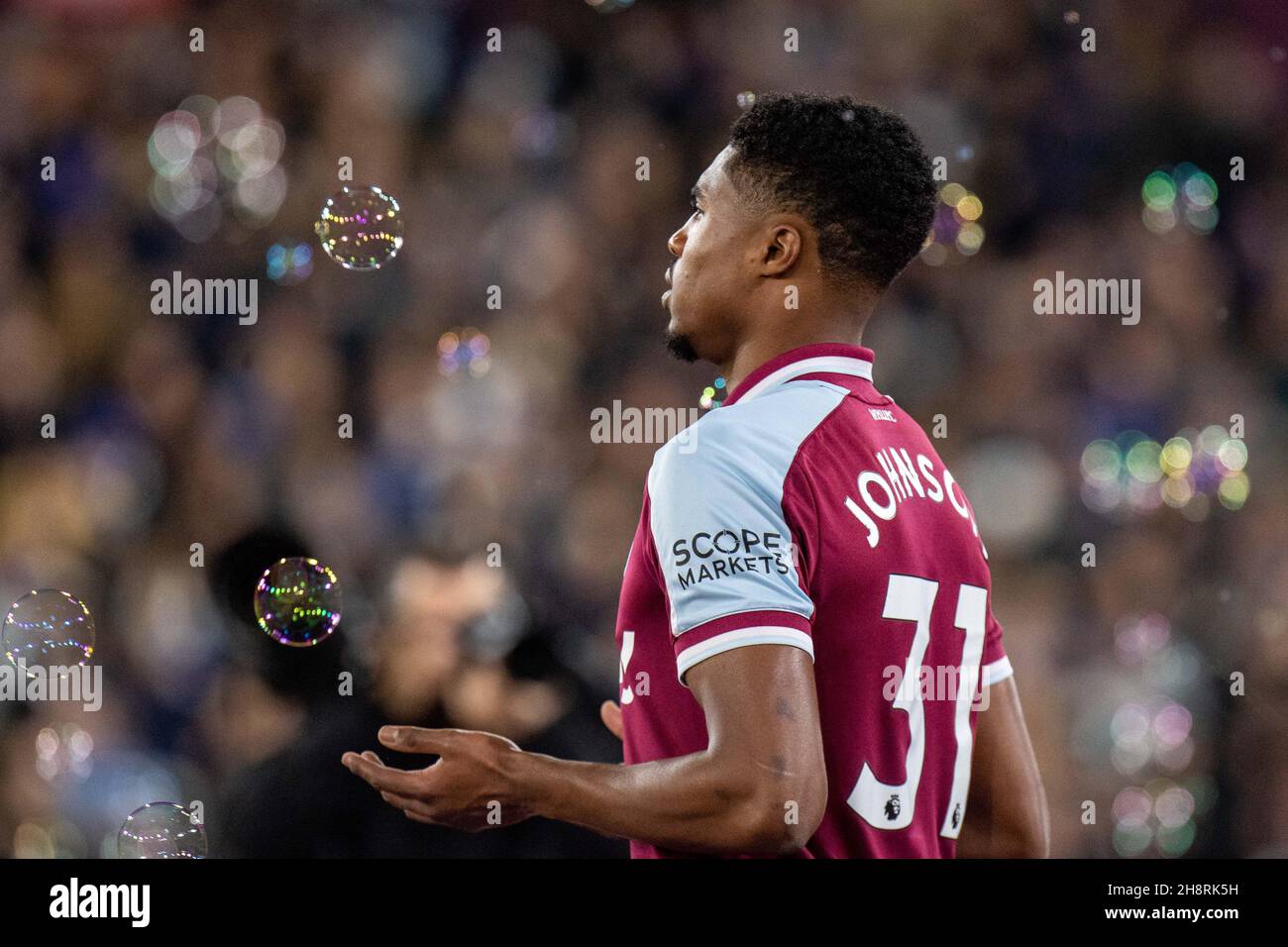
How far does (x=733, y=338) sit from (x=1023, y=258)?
277 cm

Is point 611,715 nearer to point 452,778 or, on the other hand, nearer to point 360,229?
point 452,778

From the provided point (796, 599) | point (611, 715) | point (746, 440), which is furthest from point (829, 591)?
point (611, 715)

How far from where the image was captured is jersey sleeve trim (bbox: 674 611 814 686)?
1536 millimetres

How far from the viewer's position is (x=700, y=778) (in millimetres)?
1498

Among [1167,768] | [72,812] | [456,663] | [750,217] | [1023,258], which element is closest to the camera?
[750,217]

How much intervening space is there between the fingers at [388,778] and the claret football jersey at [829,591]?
30cm

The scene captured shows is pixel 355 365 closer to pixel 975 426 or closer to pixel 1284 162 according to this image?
pixel 975 426

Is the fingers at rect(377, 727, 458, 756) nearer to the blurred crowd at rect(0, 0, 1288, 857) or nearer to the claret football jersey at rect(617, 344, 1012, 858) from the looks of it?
the claret football jersey at rect(617, 344, 1012, 858)

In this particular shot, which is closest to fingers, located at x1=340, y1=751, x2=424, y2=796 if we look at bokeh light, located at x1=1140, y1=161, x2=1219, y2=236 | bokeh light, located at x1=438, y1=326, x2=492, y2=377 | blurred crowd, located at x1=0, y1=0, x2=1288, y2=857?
blurred crowd, located at x1=0, y1=0, x2=1288, y2=857

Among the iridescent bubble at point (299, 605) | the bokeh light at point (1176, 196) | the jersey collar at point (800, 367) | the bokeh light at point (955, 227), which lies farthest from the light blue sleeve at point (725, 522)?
the bokeh light at point (1176, 196)

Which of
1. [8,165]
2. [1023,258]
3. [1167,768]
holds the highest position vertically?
[8,165]

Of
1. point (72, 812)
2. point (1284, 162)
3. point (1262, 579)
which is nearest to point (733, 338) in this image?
point (72, 812)

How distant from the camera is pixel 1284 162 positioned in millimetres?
4633

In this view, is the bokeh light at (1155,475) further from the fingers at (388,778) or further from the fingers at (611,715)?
the fingers at (388,778)
